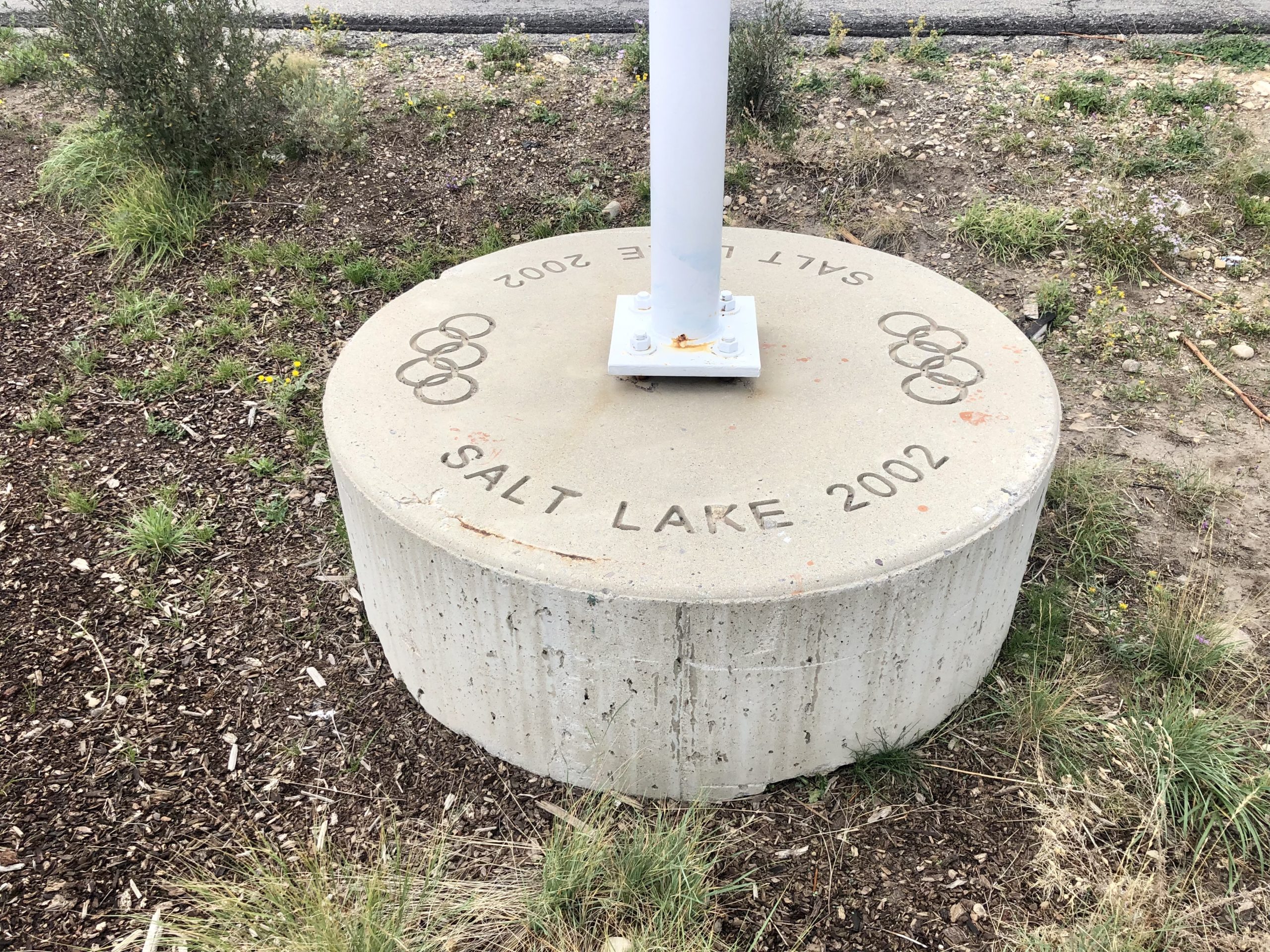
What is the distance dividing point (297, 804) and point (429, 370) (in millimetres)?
1228

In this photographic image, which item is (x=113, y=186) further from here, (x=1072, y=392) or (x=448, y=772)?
(x=1072, y=392)

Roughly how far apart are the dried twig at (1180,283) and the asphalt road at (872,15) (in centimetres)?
270

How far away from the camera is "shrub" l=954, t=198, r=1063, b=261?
496 cm

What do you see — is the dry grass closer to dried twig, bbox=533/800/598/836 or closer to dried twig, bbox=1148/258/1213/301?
dried twig, bbox=533/800/598/836

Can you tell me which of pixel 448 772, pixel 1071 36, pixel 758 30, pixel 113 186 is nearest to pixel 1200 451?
pixel 448 772

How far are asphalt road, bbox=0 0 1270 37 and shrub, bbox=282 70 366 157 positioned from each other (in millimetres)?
1983

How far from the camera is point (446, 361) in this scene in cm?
297

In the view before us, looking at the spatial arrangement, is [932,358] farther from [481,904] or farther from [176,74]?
[176,74]

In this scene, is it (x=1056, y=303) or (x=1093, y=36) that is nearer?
(x=1056, y=303)

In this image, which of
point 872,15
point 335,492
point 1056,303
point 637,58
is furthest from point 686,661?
point 872,15

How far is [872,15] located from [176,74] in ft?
15.4

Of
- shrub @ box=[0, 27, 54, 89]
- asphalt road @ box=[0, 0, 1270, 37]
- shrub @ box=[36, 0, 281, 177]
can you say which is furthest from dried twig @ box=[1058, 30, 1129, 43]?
shrub @ box=[0, 27, 54, 89]

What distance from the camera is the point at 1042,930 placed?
2244 mm

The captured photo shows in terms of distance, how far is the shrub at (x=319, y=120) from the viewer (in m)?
5.49
